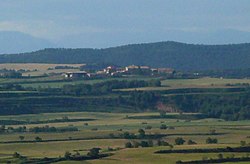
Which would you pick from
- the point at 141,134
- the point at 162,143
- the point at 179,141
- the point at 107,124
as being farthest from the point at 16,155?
the point at 107,124

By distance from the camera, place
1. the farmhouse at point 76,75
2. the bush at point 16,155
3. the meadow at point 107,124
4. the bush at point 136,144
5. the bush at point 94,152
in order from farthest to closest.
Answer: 1. the farmhouse at point 76,75
2. the bush at point 136,144
3. the meadow at point 107,124
4. the bush at point 16,155
5. the bush at point 94,152

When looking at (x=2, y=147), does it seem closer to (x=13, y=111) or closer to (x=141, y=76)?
(x=13, y=111)

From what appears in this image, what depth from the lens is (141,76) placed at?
17875 centimetres

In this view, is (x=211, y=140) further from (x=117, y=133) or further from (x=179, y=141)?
(x=117, y=133)

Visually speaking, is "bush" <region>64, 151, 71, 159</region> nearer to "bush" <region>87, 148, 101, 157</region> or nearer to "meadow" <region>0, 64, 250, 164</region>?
"meadow" <region>0, 64, 250, 164</region>

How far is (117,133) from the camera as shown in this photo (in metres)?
95.8

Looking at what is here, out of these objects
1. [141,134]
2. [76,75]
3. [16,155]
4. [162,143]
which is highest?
[76,75]

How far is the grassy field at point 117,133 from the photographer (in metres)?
76.0

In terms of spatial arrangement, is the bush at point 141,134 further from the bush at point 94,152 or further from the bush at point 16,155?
the bush at point 16,155

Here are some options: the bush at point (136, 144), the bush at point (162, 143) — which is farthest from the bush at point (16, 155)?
the bush at point (162, 143)

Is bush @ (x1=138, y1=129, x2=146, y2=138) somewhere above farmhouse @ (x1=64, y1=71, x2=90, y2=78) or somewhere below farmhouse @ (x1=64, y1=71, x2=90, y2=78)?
below

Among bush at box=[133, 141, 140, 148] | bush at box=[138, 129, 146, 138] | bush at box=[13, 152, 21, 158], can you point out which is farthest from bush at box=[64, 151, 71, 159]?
bush at box=[138, 129, 146, 138]

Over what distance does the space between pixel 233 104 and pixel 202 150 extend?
57787mm

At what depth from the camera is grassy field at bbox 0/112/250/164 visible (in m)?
76.0
